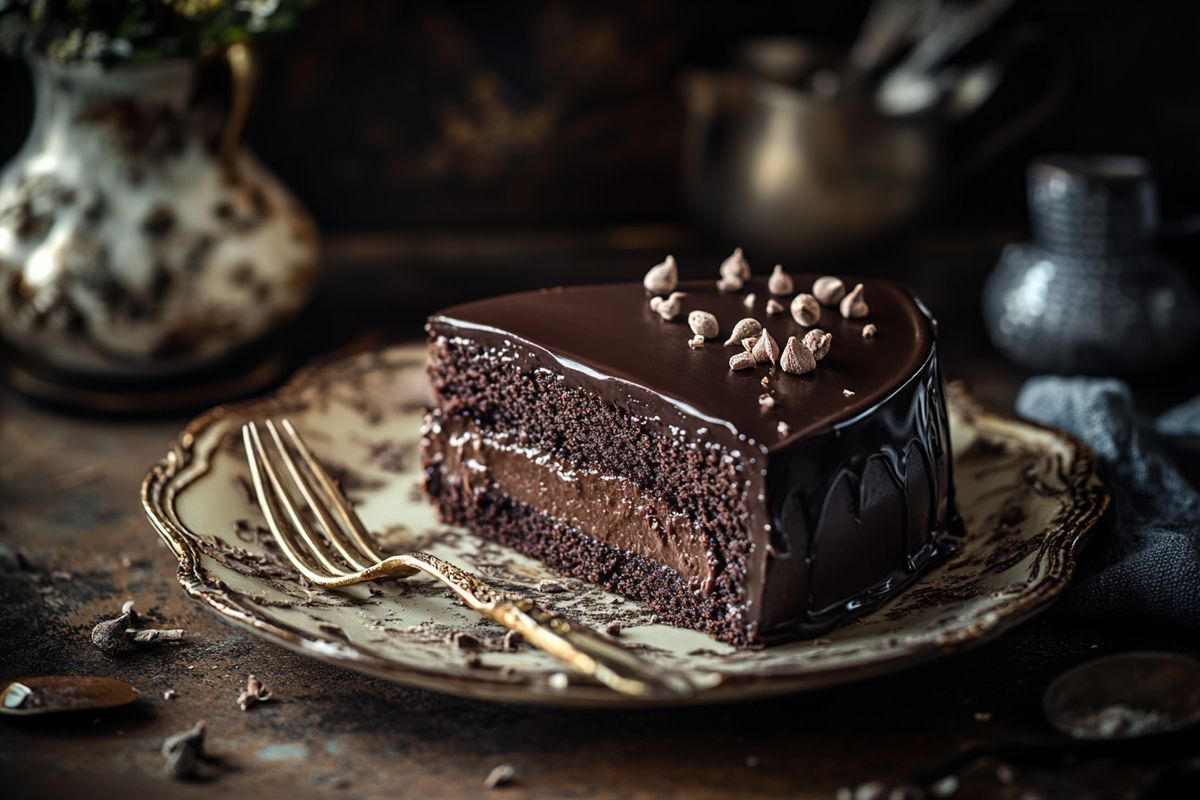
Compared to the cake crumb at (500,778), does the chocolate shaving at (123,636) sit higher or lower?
higher

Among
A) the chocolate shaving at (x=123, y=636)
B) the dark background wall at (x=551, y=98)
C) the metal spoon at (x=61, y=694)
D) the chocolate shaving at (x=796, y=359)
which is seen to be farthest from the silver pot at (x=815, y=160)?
the metal spoon at (x=61, y=694)

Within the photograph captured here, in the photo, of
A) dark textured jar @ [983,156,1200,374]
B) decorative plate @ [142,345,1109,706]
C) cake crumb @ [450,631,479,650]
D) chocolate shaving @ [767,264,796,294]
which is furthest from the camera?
dark textured jar @ [983,156,1200,374]

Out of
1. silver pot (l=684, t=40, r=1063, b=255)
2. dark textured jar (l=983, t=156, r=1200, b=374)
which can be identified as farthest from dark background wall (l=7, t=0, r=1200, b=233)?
dark textured jar (l=983, t=156, r=1200, b=374)

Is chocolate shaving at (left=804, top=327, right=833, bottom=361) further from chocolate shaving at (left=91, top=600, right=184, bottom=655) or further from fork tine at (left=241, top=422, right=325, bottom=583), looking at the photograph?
chocolate shaving at (left=91, top=600, right=184, bottom=655)

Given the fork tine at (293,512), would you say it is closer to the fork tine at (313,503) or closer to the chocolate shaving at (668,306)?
the fork tine at (313,503)

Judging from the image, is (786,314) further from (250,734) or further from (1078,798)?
(250,734)

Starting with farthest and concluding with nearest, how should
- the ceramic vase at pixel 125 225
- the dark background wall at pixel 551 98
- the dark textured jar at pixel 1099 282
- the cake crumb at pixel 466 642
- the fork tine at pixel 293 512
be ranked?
the dark background wall at pixel 551 98
the dark textured jar at pixel 1099 282
the ceramic vase at pixel 125 225
the fork tine at pixel 293 512
the cake crumb at pixel 466 642

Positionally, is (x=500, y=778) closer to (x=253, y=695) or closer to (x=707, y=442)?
(x=253, y=695)
